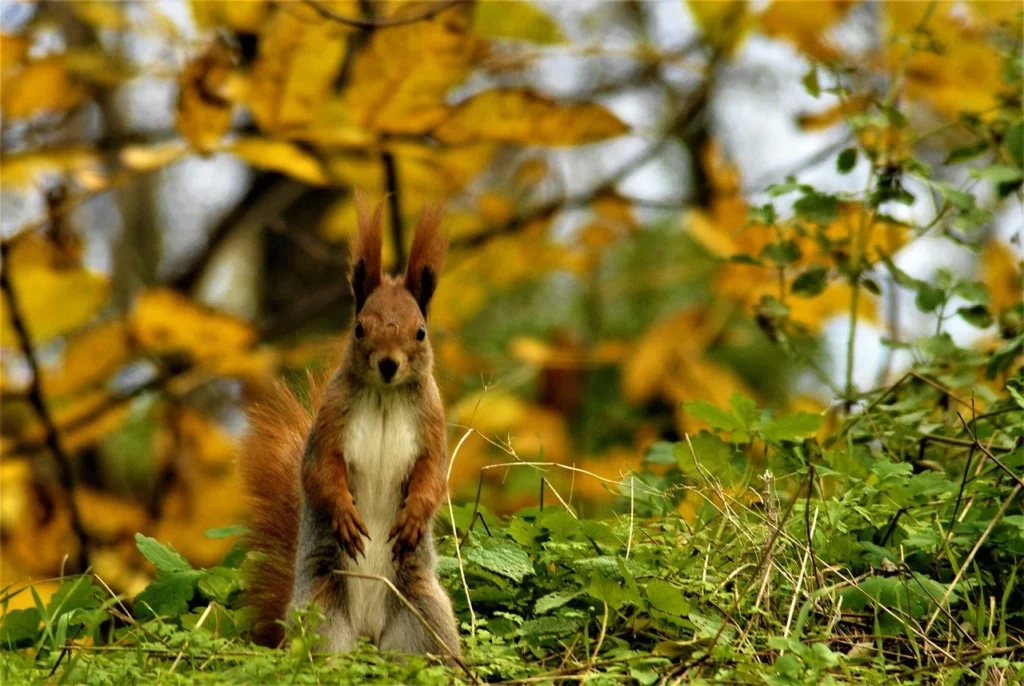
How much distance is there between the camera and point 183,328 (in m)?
3.22

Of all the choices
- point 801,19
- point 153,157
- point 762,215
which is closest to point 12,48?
point 153,157

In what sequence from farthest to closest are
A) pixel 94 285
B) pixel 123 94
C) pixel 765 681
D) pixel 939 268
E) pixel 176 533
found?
1. pixel 123 94
2. pixel 176 533
3. pixel 94 285
4. pixel 939 268
5. pixel 765 681

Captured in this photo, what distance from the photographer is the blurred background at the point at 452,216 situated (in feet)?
8.59

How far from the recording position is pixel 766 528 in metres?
2.11

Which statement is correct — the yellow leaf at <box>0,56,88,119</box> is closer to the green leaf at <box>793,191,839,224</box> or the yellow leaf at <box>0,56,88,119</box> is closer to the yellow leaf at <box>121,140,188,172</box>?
the yellow leaf at <box>121,140,188,172</box>

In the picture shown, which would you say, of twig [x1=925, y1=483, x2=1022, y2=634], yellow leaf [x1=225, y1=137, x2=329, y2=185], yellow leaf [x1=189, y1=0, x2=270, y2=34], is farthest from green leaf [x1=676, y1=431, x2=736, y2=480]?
yellow leaf [x1=189, y1=0, x2=270, y2=34]

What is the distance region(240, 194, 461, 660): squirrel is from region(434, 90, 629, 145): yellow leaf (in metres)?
0.53

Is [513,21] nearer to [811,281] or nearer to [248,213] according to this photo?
[811,281]

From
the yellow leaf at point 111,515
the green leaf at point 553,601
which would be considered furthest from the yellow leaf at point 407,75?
the yellow leaf at point 111,515

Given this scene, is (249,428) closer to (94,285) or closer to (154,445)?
(94,285)

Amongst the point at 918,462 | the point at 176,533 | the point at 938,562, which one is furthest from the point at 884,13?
the point at 176,533

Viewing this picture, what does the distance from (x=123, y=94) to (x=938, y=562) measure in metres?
3.98

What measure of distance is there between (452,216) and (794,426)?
65.2 inches

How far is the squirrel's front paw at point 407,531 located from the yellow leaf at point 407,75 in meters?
0.84
